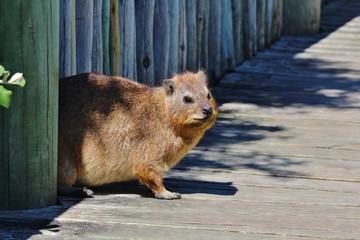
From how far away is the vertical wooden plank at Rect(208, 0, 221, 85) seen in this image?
10.1 meters

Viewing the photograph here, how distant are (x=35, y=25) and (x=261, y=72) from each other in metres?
5.83

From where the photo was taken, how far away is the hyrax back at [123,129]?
596 cm

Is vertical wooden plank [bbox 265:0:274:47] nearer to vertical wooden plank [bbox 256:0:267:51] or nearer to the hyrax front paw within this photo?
vertical wooden plank [bbox 256:0:267:51]

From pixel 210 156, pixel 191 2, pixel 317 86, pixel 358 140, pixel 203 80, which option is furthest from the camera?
pixel 317 86

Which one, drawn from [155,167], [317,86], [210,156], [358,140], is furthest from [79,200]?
[317,86]

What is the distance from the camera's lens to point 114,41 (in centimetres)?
748

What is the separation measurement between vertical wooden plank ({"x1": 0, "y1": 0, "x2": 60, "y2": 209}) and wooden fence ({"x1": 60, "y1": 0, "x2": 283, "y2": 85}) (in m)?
1.10

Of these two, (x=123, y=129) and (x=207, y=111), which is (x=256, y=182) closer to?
(x=207, y=111)

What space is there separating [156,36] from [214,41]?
5.93 feet

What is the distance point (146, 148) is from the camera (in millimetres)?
6062

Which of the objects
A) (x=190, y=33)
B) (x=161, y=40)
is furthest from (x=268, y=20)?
(x=161, y=40)

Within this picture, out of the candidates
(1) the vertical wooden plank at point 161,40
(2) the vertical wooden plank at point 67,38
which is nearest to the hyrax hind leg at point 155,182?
(2) the vertical wooden plank at point 67,38

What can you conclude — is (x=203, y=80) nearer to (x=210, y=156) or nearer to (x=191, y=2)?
(x=210, y=156)

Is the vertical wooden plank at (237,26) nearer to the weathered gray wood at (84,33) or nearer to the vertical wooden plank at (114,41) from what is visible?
the vertical wooden plank at (114,41)
